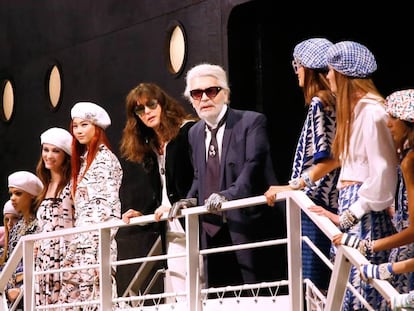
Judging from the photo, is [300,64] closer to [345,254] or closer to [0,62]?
[345,254]

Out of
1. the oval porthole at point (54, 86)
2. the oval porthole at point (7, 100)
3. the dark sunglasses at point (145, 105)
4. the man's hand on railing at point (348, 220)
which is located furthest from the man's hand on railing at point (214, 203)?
the oval porthole at point (7, 100)

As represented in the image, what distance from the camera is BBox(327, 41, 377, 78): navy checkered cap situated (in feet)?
17.3

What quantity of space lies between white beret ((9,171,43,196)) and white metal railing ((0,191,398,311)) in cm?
88

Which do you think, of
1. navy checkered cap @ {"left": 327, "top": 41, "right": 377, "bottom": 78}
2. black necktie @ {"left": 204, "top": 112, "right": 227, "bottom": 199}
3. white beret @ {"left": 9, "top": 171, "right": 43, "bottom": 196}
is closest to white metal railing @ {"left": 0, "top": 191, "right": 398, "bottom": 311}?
black necktie @ {"left": 204, "top": 112, "right": 227, "bottom": 199}

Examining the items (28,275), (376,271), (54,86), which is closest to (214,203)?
(376,271)

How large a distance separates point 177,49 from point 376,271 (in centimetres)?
399

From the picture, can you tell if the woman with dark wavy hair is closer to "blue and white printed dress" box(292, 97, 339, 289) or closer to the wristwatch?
"blue and white printed dress" box(292, 97, 339, 289)

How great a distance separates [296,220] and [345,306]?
0.52m

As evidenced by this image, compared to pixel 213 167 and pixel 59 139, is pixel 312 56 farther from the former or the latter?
pixel 59 139

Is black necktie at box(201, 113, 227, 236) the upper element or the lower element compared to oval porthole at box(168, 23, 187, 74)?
lower

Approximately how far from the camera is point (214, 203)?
229 inches

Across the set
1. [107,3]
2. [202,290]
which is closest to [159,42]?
[107,3]

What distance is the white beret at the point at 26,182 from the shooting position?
8.38 meters

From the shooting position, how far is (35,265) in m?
7.65
